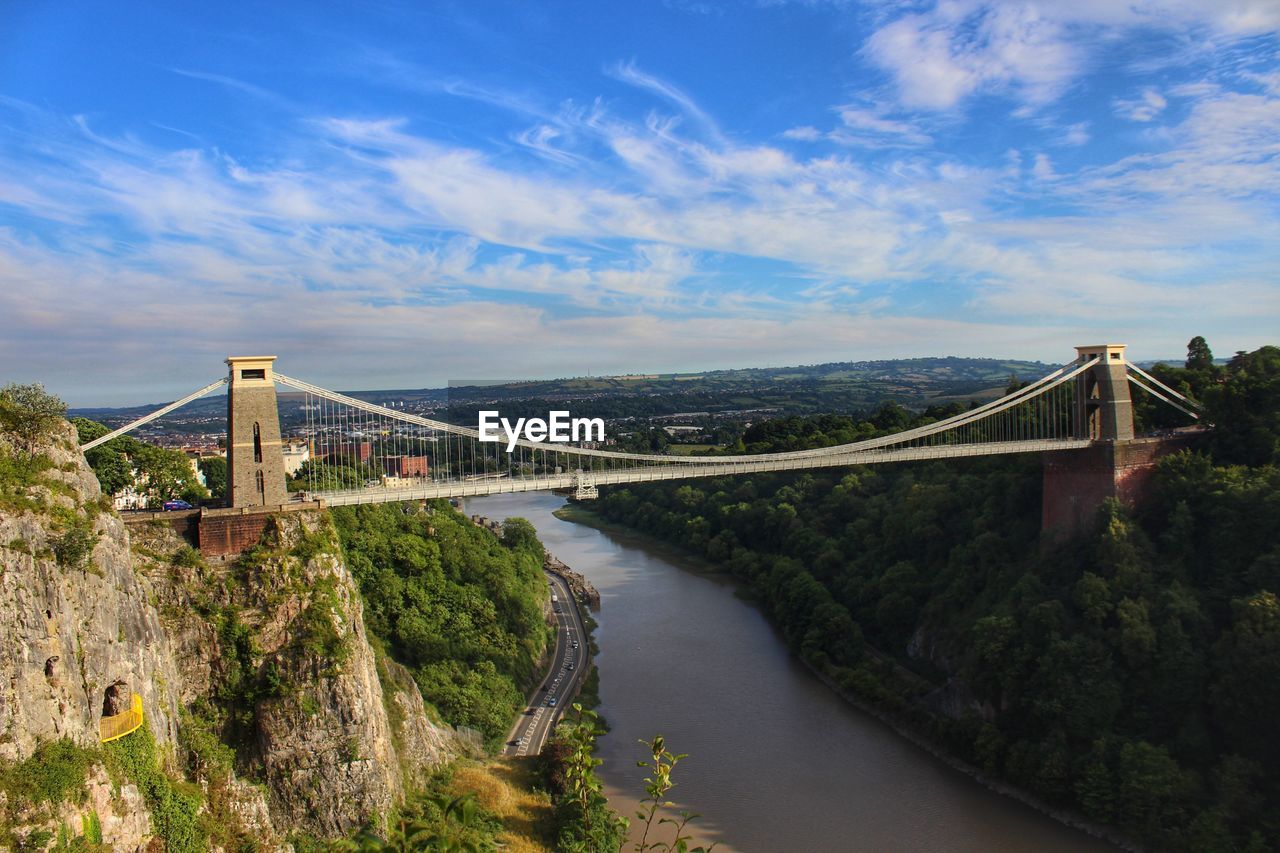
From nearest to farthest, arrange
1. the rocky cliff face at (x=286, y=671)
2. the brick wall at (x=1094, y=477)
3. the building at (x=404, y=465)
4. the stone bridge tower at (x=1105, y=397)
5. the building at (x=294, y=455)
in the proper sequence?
the rocky cliff face at (x=286, y=671) < the brick wall at (x=1094, y=477) < the stone bridge tower at (x=1105, y=397) < the building at (x=404, y=465) < the building at (x=294, y=455)

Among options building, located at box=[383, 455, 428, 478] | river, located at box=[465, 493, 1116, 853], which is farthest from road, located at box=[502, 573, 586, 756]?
building, located at box=[383, 455, 428, 478]

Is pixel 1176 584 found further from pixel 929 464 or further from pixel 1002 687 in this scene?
pixel 929 464

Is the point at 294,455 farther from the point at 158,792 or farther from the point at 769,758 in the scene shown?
the point at 158,792

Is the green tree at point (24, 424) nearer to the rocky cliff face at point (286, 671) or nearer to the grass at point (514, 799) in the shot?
the rocky cliff face at point (286, 671)

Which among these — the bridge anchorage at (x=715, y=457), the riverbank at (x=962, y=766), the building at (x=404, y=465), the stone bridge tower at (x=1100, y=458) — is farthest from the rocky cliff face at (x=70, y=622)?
the building at (x=404, y=465)

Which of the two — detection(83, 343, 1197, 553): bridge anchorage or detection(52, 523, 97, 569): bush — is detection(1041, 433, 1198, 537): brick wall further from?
detection(52, 523, 97, 569): bush

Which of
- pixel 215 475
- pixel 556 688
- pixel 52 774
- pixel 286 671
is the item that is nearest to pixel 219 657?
pixel 286 671
